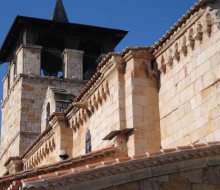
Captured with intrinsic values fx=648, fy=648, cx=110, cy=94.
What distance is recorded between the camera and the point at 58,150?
2062 cm

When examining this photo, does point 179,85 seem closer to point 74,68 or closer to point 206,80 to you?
point 206,80

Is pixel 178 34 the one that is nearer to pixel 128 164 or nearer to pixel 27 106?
pixel 128 164

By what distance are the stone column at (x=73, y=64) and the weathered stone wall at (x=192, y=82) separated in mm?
16457

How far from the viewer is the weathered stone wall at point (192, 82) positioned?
44.3ft

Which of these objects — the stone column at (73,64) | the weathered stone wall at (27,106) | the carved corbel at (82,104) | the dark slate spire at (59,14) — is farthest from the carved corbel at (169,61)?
the dark slate spire at (59,14)

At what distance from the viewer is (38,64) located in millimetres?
31797

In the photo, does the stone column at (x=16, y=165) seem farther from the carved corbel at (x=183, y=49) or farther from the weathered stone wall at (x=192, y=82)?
the carved corbel at (x=183, y=49)

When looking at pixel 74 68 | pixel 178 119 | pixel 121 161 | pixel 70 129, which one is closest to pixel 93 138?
pixel 70 129

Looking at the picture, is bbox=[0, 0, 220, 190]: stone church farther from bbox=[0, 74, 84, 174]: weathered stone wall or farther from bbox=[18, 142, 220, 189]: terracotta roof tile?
bbox=[0, 74, 84, 174]: weathered stone wall

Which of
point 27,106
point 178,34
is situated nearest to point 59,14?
point 27,106

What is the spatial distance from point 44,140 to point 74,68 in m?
10.3

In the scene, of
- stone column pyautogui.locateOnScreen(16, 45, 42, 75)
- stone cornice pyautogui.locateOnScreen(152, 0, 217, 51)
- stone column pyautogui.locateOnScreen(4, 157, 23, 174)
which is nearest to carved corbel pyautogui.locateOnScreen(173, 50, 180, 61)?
Answer: stone cornice pyautogui.locateOnScreen(152, 0, 217, 51)

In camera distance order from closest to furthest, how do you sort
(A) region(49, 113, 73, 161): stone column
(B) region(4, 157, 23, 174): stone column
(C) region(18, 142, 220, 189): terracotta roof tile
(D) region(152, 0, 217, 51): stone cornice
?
(C) region(18, 142, 220, 189): terracotta roof tile
(D) region(152, 0, 217, 51): stone cornice
(A) region(49, 113, 73, 161): stone column
(B) region(4, 157, 23, 174): stone column

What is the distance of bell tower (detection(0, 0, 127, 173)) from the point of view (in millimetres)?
30891
